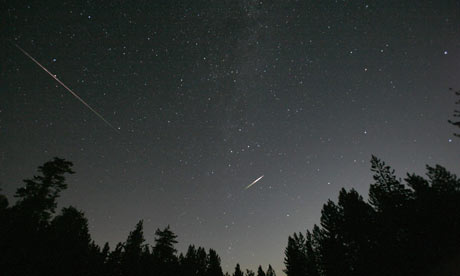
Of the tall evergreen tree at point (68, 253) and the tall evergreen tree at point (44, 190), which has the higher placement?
the tall evergreen tree at point (44, 190)

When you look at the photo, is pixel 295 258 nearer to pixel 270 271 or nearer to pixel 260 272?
pixel 260 272

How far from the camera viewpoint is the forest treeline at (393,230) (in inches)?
1014

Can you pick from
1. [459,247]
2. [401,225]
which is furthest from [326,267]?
[459,247]

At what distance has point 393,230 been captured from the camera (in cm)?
2948

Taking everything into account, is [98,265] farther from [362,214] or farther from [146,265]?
[362,214]

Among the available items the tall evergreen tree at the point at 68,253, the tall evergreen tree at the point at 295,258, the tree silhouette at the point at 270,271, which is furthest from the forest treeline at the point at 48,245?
the tree silhouette at the point at 270,271

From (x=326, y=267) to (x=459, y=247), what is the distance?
18.0 metres

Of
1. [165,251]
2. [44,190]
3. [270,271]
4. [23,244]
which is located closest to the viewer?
[23,244]

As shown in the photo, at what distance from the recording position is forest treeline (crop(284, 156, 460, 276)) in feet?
84.5

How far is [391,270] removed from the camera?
26312mm

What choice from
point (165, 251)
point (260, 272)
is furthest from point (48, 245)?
point (260, 272)

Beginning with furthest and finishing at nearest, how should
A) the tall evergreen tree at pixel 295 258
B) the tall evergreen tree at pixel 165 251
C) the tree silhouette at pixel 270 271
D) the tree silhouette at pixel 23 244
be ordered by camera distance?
the tree silhouette at pixel 270 271, the tall evergreen tree at pixel 295 258, the tall evergreen tree at pixel 165 251, the tree silhouette at pixel 23 244

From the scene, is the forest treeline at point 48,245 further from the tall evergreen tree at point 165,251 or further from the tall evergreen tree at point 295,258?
the tall evergreen tree at point 295,258

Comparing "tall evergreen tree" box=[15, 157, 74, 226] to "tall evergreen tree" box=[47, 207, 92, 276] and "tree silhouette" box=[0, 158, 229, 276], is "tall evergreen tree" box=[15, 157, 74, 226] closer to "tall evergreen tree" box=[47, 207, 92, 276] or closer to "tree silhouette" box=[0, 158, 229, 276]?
"tree silhouette" box=[0, 158, 229, 276]
